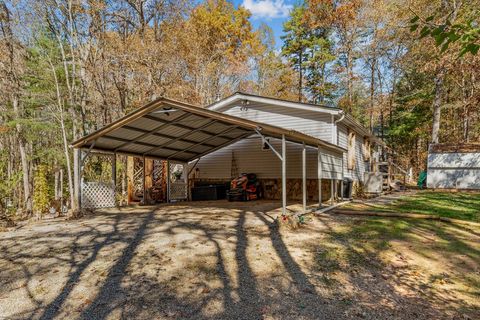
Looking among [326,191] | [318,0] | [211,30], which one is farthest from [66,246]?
[318,0]

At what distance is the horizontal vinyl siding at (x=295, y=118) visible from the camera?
11875 millimetres

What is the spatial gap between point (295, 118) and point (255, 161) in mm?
2561

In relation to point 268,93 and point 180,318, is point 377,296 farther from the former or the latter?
point 268,93

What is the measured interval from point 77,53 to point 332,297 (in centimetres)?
1504

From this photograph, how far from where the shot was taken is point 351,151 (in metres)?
13.8

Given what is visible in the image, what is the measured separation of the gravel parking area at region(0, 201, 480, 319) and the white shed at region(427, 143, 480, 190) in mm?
11136

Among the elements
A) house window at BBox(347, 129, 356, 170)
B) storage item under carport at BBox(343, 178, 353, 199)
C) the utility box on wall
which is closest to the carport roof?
storage item under carport at BBox(343, 178, 353, 199)

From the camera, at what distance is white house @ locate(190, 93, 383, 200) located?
11.9 m

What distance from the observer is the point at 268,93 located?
2528cm

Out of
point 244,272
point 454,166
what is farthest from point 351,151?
point 244,272

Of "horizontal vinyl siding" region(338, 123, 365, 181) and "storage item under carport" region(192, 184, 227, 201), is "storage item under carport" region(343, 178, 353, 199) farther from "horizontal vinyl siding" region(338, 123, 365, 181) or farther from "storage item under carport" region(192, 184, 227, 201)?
"storage item under carport" region(192, 184, 227, 201)

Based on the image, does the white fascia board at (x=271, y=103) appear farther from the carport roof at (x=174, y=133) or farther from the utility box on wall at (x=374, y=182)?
the utility box on wall at (x=374, y=182)

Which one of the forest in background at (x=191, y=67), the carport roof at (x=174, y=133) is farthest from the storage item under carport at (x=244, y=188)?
the forest in background at (x=191, y=67)

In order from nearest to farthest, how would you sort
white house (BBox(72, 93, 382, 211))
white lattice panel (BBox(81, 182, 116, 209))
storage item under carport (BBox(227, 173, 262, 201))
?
white house (BBox(72, 93, 382, 211)) < white lattice panel (BBox(81, 182, 116, 209)) < storage item under carport (BBox(227, 173, 262, 201))
